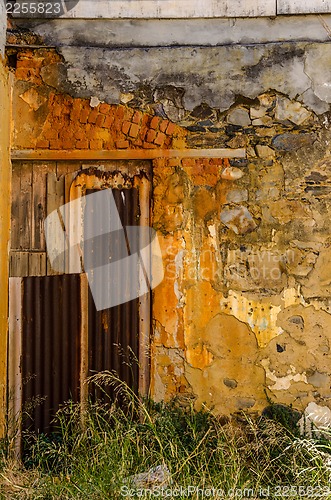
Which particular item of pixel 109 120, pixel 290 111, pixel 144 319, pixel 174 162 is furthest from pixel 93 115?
pixel 144 319

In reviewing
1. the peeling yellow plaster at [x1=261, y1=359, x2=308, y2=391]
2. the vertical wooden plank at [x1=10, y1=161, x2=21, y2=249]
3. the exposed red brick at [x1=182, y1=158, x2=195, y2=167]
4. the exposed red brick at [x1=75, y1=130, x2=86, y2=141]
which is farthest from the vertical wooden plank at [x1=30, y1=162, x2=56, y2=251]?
the peeling yellow plaster at [x1=261, y1=359, x2=308, y2=391]

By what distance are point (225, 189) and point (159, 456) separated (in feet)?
6.51

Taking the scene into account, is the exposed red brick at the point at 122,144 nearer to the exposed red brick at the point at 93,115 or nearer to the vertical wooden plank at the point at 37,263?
the exposed red brick at the point at 93,115

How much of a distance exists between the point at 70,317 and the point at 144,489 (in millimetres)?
1649

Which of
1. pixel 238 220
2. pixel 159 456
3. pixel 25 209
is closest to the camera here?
pixel 159 456

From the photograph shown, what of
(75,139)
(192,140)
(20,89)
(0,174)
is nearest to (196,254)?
(192,140)

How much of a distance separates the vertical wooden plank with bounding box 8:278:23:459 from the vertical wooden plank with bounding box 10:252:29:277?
55mm

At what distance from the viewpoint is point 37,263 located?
4742mm

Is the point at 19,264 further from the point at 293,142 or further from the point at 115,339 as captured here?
the point at 293,142

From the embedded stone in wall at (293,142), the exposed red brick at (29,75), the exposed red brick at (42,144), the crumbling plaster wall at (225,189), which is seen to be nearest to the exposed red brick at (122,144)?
the crumbling plaster wall at (225,189)

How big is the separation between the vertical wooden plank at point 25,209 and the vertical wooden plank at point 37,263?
0.08 meters

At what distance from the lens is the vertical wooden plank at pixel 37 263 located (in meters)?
4.73

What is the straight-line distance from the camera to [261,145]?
4676 millimetres

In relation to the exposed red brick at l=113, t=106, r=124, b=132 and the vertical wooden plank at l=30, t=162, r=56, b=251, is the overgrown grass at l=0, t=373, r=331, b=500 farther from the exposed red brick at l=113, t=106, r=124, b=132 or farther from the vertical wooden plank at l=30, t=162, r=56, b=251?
the exposed red brick at l=113, t=106, r=124, b=132
